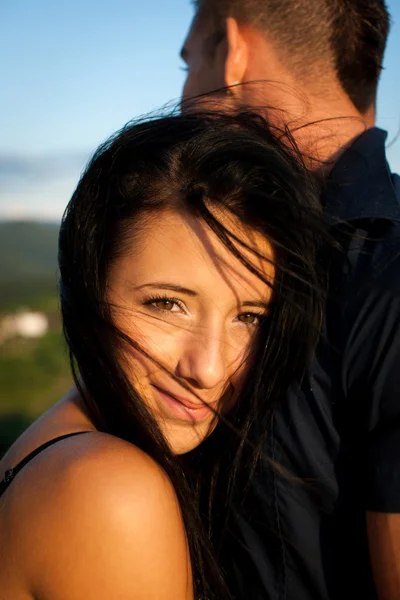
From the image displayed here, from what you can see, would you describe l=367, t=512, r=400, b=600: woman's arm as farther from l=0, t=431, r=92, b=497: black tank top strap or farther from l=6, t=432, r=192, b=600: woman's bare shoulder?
l=0, t=431, r=92, b=497: black tank top strap

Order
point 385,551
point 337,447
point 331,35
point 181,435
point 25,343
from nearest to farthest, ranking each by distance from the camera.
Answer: point 385,551 < point 337,447 < point 181,435 < point 331,35 < point 25,343

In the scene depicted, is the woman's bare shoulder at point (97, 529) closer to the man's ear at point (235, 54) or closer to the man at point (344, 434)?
the man at point (344, 434)

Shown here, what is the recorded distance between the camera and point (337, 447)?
5.47ft

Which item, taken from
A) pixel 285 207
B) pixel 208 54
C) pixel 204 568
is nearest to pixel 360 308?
pixel 285 207

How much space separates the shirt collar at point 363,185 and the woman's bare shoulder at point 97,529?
3.08 ft

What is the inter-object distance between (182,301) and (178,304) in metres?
0.02

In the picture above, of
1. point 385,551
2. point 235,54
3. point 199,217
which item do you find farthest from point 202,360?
point 235,54

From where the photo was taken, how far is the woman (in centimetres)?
166

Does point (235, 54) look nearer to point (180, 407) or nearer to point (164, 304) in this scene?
point (164, 304)

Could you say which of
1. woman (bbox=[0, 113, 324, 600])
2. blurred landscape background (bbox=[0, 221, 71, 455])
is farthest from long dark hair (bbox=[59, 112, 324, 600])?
blurred landscape background (bbox=[0, 221, 71, 455])

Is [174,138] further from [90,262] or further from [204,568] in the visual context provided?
[204,568]

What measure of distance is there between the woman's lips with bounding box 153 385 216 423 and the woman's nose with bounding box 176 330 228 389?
8 cm

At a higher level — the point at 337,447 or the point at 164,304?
the point at 164,304

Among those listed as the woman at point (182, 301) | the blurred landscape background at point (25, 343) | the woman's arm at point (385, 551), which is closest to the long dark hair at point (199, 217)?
the woman at point (182, 301)
